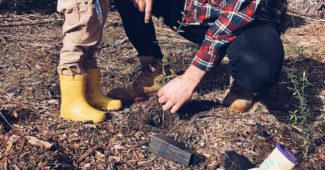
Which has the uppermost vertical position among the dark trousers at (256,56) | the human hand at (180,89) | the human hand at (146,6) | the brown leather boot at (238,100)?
the human hand at (146,6)

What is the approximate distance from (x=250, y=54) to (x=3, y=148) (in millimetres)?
1520

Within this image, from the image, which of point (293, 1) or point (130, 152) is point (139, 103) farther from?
point (293, 1)

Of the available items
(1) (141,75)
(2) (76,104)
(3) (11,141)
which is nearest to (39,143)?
(3) (11,141)

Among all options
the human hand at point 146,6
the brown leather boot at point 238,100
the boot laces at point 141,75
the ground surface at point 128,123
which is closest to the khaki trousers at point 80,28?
the human hand at point 146,6

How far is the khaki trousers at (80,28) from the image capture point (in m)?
2.74

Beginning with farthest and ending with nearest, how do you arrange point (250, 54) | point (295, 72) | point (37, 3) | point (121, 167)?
point (37, 3), point (295, 72), point (250, 54), point (121, 167)

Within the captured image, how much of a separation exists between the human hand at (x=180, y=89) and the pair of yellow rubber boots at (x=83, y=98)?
0.49m

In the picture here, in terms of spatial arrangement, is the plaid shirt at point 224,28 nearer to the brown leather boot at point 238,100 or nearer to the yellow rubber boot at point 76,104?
the brown leather boot at point 238,100

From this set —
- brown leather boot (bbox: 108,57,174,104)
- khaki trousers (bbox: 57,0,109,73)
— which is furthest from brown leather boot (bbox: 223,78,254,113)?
khaki trousers (bbox: 57,0,109,73)

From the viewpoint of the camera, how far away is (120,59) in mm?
4105

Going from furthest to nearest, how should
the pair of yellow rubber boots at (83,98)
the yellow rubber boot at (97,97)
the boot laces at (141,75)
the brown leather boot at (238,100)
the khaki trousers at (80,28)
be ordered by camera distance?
the boot laces at (141,75), the brown leather boot at (238,100), the yellow rubber boot at (97,97), the pair of yellow rubber boots at (83,98), the khaki trousers at (80,28)

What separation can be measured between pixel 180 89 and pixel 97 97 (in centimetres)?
66

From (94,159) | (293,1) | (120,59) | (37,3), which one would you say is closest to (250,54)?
(94,159)

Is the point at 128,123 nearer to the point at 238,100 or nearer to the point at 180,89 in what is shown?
the point at 180,89
